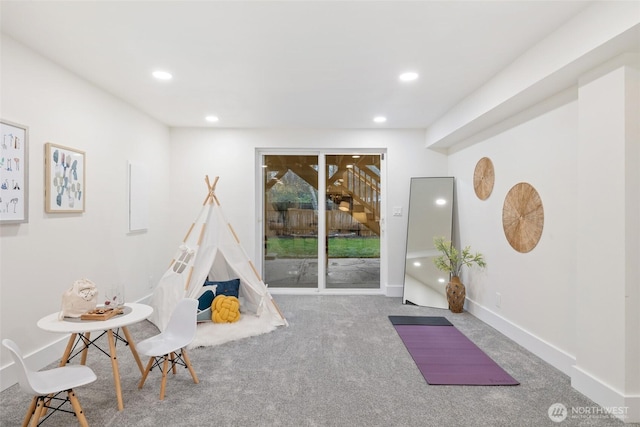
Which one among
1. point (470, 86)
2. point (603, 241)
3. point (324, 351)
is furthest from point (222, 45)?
point (603, 241)

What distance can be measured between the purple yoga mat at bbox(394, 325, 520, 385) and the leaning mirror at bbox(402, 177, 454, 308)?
0.98 metres

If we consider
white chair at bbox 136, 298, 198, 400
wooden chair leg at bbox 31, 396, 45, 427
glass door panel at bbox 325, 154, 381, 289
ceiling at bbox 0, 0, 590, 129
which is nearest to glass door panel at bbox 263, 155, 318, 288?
glass door panel at bbox 325, 154, 381, 289

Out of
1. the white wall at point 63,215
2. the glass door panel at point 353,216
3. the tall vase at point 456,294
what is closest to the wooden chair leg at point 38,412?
the white wall at point 63,215

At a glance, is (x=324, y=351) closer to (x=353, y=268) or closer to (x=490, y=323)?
(x=490, y=323)

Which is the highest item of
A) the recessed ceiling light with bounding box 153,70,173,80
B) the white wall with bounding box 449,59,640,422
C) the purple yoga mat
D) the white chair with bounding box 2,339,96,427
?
the recessed ceiling light with bounding box 153,70,173,80

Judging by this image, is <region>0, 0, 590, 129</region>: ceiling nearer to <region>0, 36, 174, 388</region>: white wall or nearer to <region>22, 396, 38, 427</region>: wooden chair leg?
<region>0, 36, 174, 388</region>: white wall

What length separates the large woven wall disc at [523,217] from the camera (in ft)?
9.92

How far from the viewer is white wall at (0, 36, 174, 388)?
2.48 m

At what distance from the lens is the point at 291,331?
3602 millimetres

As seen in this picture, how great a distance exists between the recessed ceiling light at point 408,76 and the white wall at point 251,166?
1.99 metres

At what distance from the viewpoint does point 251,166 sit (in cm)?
513

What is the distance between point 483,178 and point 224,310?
339cm

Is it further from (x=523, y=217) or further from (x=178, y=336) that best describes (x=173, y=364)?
(x=523, y=217)

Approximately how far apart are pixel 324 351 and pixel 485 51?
2.88 m
